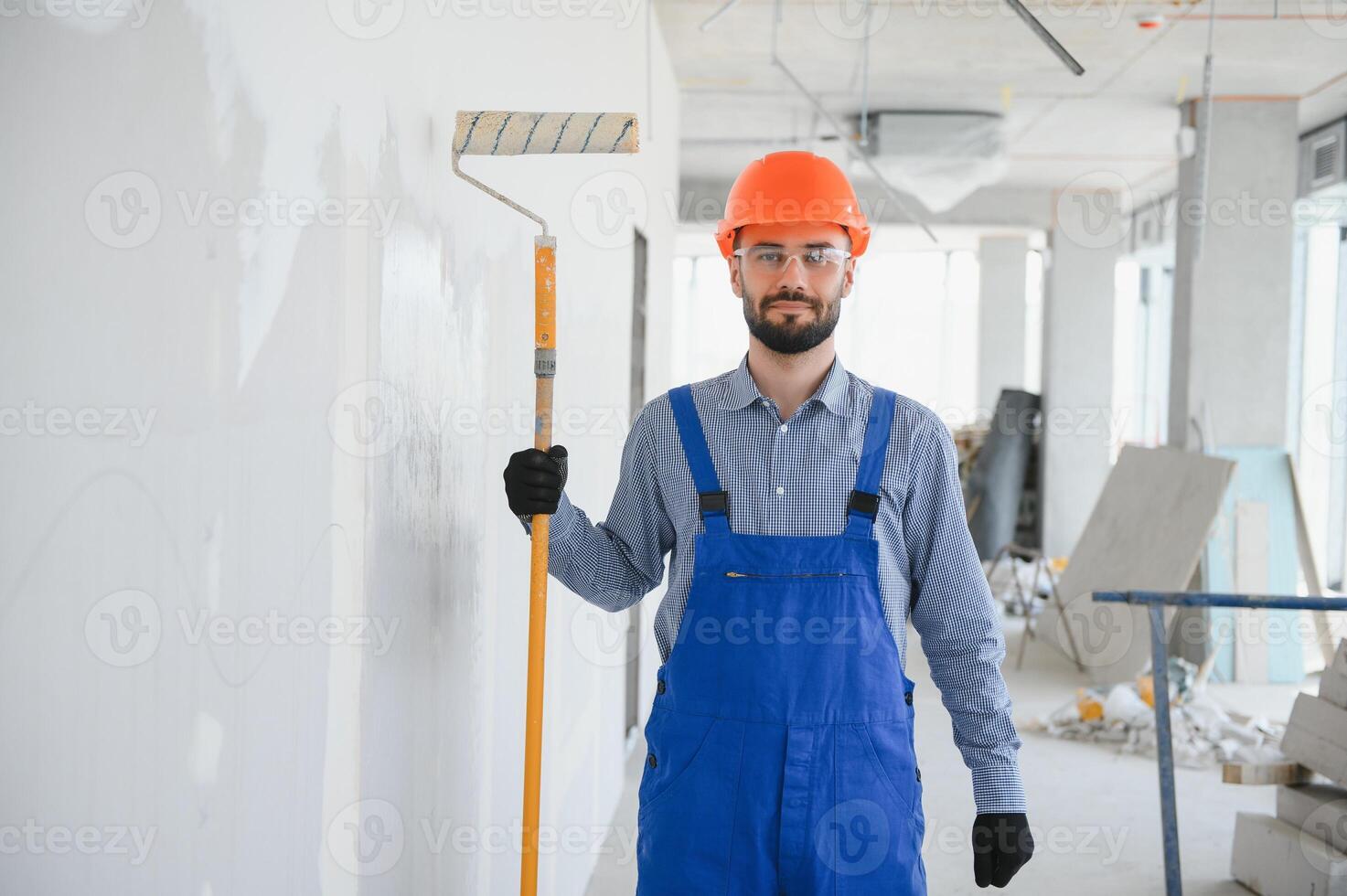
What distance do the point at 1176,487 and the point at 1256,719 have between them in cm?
168

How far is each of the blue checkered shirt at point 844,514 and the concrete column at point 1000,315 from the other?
10631mm

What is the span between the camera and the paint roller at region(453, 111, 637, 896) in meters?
1.54

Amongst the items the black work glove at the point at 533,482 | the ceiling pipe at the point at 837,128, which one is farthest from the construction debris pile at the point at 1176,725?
the black work glove at the point at 533,482

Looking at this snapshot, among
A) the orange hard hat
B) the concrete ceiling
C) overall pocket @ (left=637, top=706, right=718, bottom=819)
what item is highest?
the concrete ceiling

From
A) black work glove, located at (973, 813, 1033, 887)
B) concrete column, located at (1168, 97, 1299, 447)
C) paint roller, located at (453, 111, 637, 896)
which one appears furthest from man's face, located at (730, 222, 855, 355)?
concrete column, located at (1168, 97, 1299, 447)

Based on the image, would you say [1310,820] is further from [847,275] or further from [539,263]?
[539,263]

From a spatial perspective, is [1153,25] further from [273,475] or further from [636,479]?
[273,475]

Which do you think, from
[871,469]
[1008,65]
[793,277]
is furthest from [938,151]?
A: [871,469]

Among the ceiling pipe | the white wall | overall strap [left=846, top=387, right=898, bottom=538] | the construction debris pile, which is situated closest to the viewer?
the white wall

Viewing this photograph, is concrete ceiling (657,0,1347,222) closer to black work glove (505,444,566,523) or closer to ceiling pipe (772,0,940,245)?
ceiling pipe (772,0,940,245)

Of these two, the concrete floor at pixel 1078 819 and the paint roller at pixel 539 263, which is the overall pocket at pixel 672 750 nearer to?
the paint roller at pixel 539 263

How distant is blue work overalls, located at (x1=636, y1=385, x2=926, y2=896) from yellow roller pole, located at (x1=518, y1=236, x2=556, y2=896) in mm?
198

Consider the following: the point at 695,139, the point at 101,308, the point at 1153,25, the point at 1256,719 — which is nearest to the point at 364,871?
the point at 101,308

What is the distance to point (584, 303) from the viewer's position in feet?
10.2
